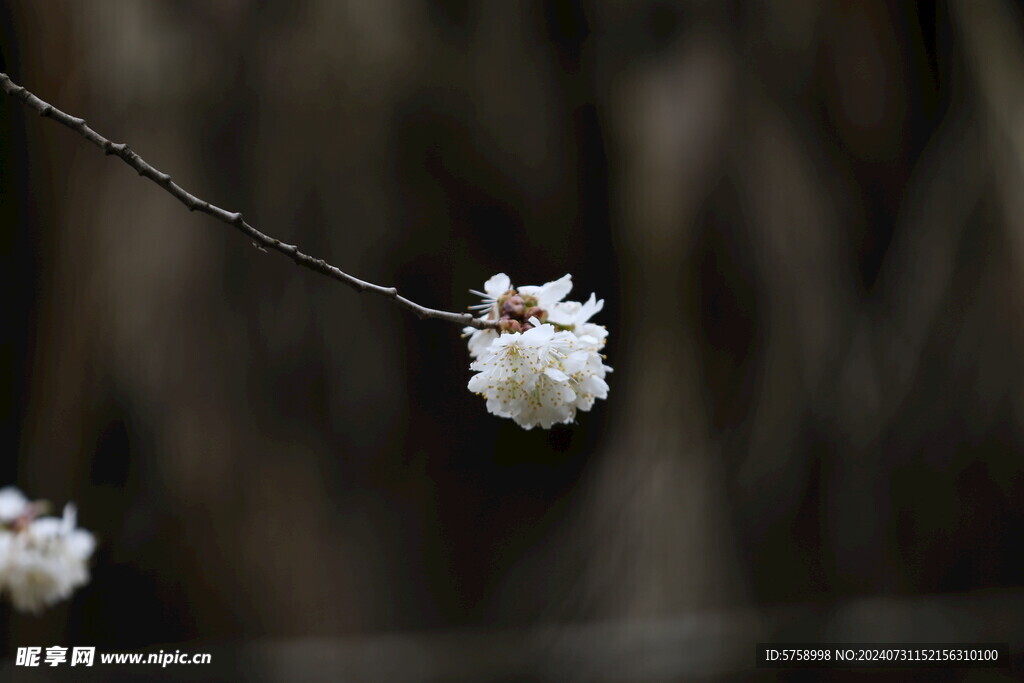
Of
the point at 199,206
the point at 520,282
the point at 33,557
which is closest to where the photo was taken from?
the point at 199,206

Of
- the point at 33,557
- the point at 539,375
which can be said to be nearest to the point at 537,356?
the point at 539,375

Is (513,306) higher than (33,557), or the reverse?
(513,306)

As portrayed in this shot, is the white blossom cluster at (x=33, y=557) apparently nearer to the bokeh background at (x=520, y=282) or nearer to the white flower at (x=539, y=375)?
the bokeh background at (x=520, y=282)

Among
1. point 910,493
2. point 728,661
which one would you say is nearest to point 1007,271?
point 910,493

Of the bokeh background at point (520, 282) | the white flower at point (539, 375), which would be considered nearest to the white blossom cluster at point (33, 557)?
the bokeh background at point (520, 282)

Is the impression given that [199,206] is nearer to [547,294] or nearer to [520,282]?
[547,294]

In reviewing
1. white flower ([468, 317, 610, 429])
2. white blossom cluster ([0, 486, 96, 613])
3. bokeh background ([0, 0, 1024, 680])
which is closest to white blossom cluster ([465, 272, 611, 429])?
white flower ([468, 317, 610, 429])

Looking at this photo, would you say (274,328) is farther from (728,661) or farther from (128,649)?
(728,661)

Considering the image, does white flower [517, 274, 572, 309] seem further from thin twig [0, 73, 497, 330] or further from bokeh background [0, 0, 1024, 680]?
bokeh background [0, 0, 1024, 680]
